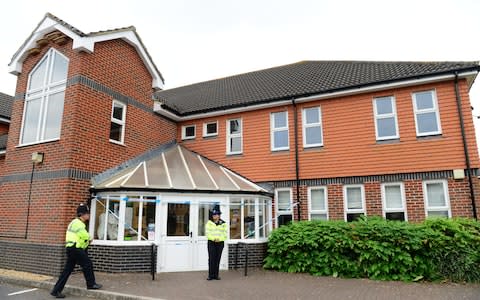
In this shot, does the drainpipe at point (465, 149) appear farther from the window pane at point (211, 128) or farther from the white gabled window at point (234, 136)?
the window pane at point (211, 128)

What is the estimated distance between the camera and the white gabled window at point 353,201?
10.8 m

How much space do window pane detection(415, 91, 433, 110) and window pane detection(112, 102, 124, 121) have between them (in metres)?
9.76

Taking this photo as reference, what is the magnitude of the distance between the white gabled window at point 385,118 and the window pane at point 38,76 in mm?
11165

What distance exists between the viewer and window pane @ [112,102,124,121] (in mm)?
11242

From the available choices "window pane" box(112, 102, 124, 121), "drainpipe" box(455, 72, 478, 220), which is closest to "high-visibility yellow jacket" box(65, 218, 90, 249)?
"window pane" box(112, 102, 124, 121)

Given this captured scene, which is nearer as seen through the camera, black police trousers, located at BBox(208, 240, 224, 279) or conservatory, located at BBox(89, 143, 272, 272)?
black police trousers, located at BBox(208, 240, 224, 279)

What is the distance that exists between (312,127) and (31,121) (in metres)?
9.54

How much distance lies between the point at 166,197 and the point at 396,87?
26.6 feet

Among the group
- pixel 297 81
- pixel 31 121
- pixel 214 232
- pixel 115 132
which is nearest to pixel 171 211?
pixel 214 232

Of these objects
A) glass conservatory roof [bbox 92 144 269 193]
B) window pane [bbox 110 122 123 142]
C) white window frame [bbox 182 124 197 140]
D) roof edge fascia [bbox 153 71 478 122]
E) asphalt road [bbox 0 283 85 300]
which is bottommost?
asphalt road [bbox 0 283 85 300]

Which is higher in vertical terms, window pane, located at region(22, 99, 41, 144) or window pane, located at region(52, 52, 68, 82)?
window pane, located at region(52, 52, 68, 82)

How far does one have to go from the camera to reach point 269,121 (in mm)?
12641

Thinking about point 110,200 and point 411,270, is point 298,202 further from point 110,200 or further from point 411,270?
point 110,200

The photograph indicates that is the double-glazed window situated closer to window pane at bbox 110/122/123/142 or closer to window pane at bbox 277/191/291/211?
window pane at bbox 110/122/123/142
